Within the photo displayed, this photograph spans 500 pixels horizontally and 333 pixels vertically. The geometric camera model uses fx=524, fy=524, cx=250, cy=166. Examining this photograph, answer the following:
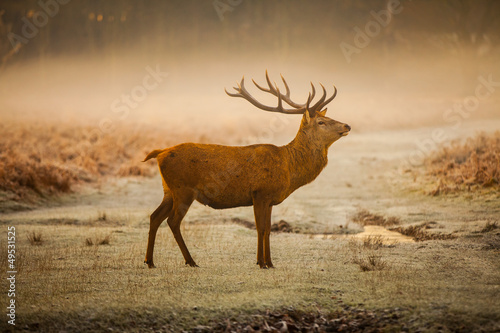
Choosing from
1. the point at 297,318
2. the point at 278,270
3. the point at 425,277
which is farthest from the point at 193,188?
the point at 425,277

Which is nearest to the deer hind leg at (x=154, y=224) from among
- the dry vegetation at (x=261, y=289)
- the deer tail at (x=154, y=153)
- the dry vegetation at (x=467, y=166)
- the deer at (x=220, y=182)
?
the deer at (x=220, y=182)

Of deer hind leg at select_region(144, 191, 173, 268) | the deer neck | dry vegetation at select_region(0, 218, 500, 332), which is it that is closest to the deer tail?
deer hind leg at select_region(144, 191, 173, 268)

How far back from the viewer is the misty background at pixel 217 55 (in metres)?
49.2

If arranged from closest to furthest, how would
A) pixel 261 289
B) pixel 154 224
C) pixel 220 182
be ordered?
pixel 261 289, pixel 220 182, pixel 154 224

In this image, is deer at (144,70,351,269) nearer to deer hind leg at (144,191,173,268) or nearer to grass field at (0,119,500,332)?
deer hind leg at (144,191,173,268)

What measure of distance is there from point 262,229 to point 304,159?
1586mm

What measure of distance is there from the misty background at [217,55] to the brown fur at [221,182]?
2264cm

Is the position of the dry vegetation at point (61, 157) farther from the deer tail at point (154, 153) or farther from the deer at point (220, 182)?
the deer at point (220, 182)

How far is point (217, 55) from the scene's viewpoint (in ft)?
352

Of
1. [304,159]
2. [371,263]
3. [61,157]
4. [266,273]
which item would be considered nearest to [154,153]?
[304,159]

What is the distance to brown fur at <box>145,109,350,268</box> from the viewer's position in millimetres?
8562

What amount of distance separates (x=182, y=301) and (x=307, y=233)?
667 centimetres

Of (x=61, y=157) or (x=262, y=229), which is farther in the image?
(x=61, y=157)

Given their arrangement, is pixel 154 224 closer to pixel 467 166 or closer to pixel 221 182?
pixel 221 182
